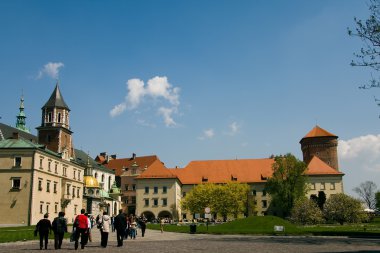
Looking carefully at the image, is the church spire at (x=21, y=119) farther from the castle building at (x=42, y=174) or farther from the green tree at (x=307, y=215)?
the green tree at (x=307, y=215)

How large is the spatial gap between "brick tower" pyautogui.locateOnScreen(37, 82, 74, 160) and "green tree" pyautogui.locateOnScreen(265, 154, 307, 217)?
40.4 m

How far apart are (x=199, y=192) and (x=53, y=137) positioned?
30.6m

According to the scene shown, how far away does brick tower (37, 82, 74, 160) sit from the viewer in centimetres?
7838

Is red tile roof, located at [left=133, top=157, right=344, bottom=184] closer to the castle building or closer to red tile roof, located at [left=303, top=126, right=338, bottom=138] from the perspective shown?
red tile roof, located at [left=303, top=126, right=338, bottom=138]

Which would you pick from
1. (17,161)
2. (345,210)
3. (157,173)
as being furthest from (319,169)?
(17,161)

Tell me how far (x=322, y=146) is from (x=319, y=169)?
11.4 metres

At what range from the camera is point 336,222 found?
66000 millimetres

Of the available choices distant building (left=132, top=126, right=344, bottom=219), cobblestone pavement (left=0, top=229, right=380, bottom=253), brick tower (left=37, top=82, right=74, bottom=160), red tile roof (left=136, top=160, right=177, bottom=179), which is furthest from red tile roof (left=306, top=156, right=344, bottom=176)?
cobblestone pavement (left=0, top=229, right=380, bottom=253)

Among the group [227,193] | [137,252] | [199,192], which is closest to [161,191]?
[199,192]

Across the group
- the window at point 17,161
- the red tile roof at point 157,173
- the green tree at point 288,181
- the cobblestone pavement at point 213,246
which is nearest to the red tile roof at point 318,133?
the green tree at point 288,181

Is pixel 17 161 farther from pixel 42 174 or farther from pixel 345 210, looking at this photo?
pixel 345 210

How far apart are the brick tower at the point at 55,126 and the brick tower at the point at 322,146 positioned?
57997mm

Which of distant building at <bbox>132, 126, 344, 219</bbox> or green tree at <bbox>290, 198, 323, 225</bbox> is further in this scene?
distant building at <bbox>132, 126, 344, 219</bbox>

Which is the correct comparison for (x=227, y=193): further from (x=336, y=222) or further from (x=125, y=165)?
(x=125, y=165)
